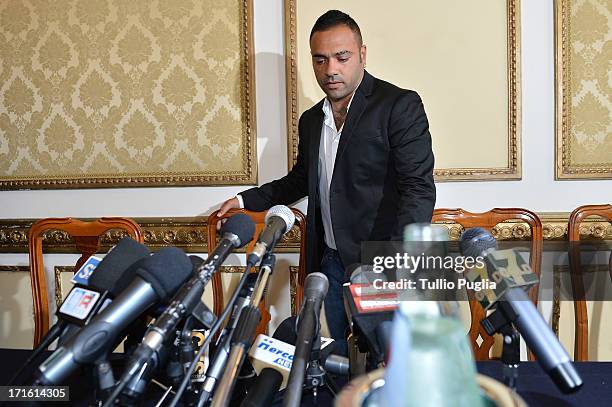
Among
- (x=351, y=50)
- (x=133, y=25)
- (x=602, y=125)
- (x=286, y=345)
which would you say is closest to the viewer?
(x=286, y=345)

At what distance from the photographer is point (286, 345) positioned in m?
1.04

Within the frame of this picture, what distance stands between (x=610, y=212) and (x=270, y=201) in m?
1.24

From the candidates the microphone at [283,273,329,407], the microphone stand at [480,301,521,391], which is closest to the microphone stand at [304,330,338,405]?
the microphone at [283,273,329,407]

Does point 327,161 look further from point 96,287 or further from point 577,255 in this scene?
point 96,287

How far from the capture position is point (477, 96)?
2379mm

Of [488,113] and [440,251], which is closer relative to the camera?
[440,251]

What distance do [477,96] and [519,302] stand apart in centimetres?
181

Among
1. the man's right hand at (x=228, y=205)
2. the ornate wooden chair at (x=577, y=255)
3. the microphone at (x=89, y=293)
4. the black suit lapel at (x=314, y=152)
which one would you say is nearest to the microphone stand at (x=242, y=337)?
the microphone at (x=89, y=293)

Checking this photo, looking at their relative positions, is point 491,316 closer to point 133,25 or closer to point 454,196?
point 454,196

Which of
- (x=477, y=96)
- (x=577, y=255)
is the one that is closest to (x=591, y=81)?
(x=477, y=96)

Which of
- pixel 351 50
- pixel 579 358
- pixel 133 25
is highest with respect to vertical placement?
pixel 133 25

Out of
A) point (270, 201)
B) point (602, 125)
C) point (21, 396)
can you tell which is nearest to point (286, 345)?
point (21, 396)

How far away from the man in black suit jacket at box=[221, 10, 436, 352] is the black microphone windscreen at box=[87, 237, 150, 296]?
883 mm

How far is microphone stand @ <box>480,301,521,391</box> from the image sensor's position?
77cm
